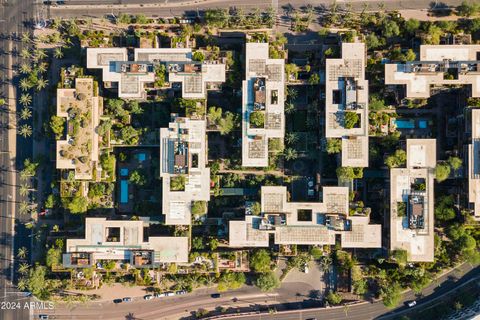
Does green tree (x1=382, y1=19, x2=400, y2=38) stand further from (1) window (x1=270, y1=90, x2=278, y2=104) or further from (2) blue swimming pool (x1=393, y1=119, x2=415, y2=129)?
(1) window (x1=270, y1=90, x2=278, y2=104)

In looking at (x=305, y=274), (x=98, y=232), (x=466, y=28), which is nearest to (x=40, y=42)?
(x=98, y=232)

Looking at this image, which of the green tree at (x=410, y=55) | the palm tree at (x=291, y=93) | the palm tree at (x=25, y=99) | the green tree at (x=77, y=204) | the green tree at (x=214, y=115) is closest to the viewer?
the green tree at (x=410, y=55)

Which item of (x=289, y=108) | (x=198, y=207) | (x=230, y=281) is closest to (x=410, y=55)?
(x=289, y=108)

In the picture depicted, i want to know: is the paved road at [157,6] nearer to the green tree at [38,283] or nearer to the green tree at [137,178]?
the green tree at [137,178]

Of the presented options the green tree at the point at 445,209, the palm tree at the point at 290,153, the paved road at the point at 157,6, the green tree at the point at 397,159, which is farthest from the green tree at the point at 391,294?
the paved road at the point at 157,6

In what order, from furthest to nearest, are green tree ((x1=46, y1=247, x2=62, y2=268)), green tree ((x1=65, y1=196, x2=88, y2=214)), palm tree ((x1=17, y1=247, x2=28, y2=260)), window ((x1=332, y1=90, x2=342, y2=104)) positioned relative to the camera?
palm tree ((x1=17, y1=247, x2=28, y2=260)) < green tree ((x1=65, y1=196, x2=88, y2=214)) < green tree ((x1=46, y1=247, x2=62, y2=268)) < window ((x1=332, y1=90, x2=342, y2=104))

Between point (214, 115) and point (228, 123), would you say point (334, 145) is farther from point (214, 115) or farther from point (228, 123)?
point (214, 115)

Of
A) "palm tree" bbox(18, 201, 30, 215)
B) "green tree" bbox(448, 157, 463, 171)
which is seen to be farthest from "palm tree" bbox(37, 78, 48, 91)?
"green tree" bbox(448, 157, 463, 171)

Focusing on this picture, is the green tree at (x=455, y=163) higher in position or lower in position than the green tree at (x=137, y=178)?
higher
